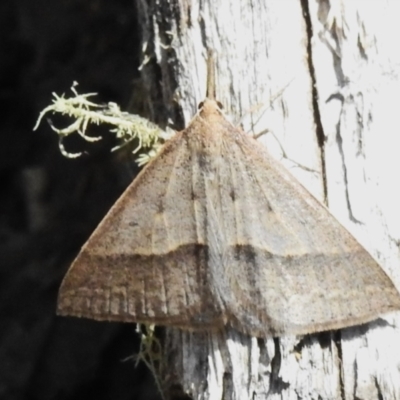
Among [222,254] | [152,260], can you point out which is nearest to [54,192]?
[152,260]

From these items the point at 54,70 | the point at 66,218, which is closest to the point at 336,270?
the point at 66,218

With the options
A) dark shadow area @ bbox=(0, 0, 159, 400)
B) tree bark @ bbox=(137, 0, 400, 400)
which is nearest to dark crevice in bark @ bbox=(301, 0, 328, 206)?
tree bark @ bbox=(137, 0, 400, 400)

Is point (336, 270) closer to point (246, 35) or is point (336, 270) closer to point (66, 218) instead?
point (246, 35)

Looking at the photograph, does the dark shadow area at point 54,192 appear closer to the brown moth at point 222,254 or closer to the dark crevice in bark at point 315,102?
the brown moth at point 222,254

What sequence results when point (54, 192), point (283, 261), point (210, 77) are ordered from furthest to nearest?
point (54, 192)
point (210, 77)
point (283, 261)

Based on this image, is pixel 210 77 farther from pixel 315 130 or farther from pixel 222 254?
pixel 222 254

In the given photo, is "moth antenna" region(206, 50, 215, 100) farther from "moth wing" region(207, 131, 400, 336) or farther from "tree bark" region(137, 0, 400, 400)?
"moth wing" region(207, 131, 400, 336)
